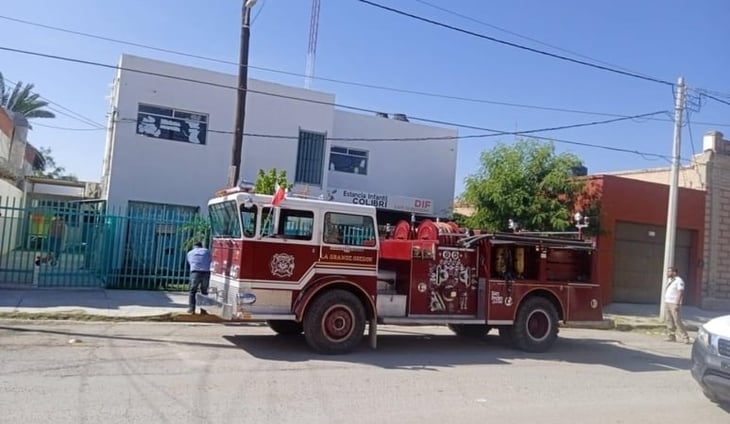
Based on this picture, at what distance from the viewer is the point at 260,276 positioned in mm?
9398

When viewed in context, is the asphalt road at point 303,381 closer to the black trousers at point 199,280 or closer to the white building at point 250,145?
the black trousers at point 199,280

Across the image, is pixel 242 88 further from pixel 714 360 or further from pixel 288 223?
pixel 714 360

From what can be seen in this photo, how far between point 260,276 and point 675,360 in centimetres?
787

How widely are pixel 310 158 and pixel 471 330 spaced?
11.3 metres

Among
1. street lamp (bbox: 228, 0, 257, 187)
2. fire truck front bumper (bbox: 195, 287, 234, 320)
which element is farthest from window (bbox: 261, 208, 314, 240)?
street lamp (bbox: 228, 0, 257, 187)

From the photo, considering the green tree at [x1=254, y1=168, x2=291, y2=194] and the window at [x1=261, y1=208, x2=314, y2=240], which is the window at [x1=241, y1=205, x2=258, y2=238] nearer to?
the window at [x1=261, y1=208, x2=314, y2=240]

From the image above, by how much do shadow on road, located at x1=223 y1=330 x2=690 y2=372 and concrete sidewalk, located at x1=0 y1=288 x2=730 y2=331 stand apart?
869 mm

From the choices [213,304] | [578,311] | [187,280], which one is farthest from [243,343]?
[187,280]

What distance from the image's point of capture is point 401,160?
2475 centimetres

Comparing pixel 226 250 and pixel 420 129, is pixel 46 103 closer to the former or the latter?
pixel 420 129

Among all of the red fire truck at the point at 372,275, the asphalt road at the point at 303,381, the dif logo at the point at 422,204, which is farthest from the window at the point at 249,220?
the dif logo at the point at 422,204

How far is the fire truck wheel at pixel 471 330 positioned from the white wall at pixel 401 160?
1113 centimetres

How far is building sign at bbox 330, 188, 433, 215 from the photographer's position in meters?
22.3

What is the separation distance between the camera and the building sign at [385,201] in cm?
2234
